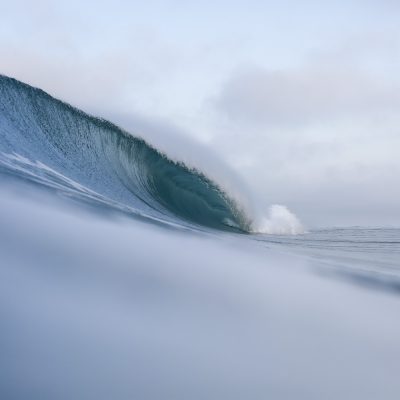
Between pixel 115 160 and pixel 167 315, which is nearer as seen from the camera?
pixel 167 315

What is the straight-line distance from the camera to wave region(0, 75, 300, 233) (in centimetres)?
1036

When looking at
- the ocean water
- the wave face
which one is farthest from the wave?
the ocean water

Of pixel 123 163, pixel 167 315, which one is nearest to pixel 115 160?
pixel 123 163

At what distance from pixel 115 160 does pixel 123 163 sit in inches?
12.0

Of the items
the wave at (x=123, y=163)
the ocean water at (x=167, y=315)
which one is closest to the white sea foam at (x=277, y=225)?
the wave at (x=123, y=163)

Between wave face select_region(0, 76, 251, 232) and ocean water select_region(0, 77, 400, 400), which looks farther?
wave face select_region(0, 76, 251, 232)

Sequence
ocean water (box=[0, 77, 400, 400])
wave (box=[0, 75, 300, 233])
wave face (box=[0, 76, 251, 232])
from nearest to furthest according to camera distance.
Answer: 1. ocean water (box=[0, 77, 400, 400])
2. wave face (box=[0, 76, 251, 232])
3. wave (box=[0, 75, 300, 233])

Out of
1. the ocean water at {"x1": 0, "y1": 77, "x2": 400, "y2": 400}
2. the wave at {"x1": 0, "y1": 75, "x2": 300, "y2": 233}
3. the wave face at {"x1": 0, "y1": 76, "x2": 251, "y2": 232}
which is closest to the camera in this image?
the ocean water at {"x1": 0, "y1": 77, "x2": 400, "y2": 400}

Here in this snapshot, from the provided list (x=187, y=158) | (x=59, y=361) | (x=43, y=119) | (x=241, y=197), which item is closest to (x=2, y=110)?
(x=43, y=119)

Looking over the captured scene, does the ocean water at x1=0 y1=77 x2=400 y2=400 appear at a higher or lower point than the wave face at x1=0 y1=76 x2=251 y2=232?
lower

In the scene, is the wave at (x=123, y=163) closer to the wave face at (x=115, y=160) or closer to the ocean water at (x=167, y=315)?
the wave face at (x=115, y=160)

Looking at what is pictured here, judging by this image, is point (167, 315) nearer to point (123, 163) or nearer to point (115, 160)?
point (115, 160)

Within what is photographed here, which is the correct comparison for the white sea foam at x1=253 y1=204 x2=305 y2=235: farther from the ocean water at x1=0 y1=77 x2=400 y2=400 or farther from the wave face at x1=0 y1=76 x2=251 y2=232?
the ocean water at x1=0 y1=77 x2=400 y2=400

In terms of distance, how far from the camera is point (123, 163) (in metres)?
13.6
